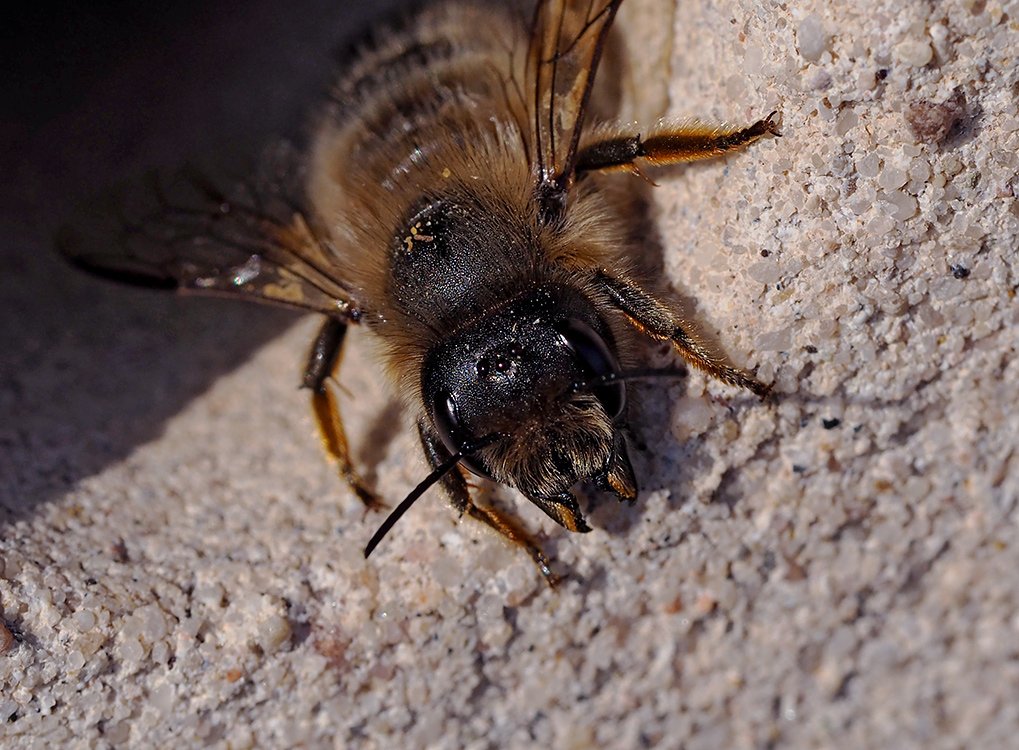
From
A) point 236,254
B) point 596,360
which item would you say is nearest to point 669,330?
point 596,360

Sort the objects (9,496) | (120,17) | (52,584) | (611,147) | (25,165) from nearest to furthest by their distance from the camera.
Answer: (52,584) < (611,147) < (9,496) < (25,165) < (120,17)

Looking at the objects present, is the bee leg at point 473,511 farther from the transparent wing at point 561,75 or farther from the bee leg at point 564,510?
the transparent wing at point 561,75

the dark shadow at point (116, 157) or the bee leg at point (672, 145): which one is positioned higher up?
the bee leg at point (672, 145)

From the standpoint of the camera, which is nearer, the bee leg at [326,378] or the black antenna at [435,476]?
the black antenna at [435,476]

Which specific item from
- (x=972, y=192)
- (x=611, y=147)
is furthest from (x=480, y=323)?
(x=972, y=192)

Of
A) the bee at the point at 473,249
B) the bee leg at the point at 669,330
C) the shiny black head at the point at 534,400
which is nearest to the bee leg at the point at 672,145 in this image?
the bee at the point at 473,249

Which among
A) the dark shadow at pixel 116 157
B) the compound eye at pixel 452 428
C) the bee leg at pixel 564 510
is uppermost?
the compound eye at pixel 452 428

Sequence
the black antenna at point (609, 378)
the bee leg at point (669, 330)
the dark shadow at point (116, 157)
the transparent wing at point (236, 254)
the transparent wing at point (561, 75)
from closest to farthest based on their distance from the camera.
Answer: the black antenna at point (609, 378) < the bee leg at point (669, 330) < the transparent wing at point (561, 75) < the transparent wing at point (236, 254) < the dark shadow at point (116, 157)

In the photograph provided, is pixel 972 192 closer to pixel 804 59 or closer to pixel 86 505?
pixel 804 59
